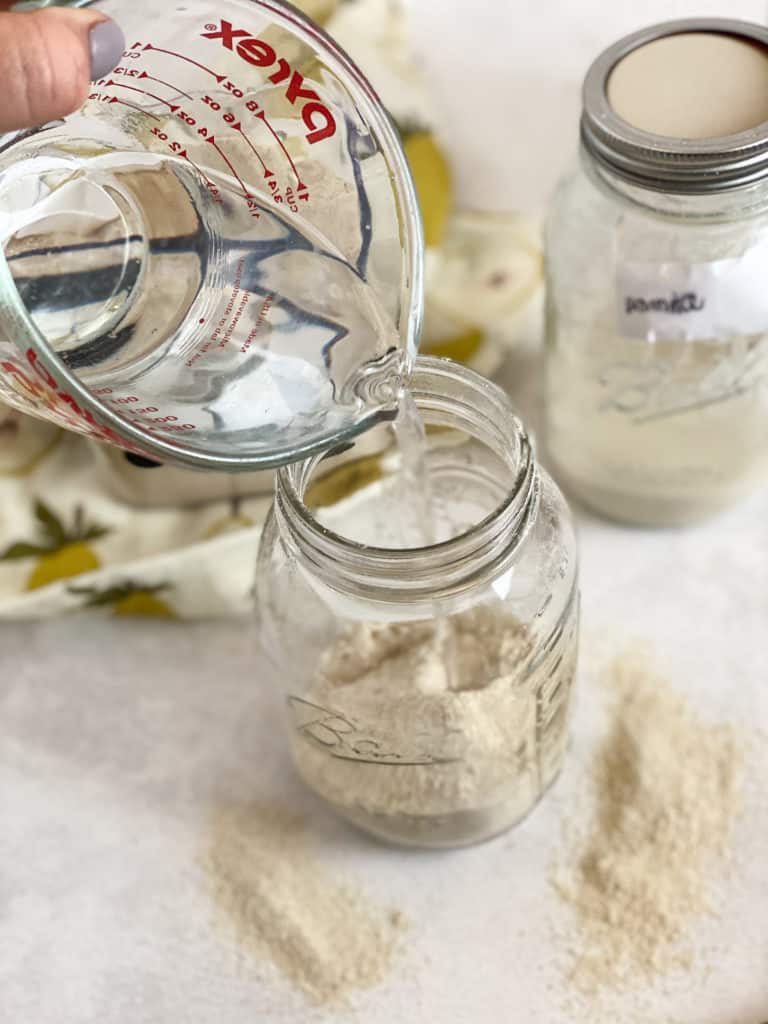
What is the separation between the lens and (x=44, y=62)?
18.2 inches

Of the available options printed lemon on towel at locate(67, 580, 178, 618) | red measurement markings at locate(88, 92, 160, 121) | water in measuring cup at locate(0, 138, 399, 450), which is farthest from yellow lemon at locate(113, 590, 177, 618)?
red measurement markings at locate(88, 92, 160, 121)

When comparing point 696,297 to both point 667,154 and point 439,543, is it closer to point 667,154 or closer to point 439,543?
point 667,154

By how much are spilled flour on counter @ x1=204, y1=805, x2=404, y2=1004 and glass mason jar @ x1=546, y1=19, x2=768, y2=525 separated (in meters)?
0.34

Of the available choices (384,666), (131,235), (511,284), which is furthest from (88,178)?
(511,284)

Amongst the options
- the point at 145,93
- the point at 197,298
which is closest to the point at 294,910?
the point at 197,298

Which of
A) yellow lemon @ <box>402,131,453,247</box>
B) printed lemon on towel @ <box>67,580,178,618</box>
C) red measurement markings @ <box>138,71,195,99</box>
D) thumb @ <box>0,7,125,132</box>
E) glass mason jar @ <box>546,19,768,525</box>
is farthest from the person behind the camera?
yellow lemon @ <box>402,131,453,247</box>

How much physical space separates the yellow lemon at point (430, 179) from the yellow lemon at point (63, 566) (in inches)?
14.5

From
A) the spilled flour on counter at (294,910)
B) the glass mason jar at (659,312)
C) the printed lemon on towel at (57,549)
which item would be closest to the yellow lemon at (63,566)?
the printed lemon on towel at (57,549)

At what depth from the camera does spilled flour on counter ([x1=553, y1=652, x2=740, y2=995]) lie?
2.36 feet

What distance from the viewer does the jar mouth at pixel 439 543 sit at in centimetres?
58

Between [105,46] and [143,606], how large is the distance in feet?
1.53

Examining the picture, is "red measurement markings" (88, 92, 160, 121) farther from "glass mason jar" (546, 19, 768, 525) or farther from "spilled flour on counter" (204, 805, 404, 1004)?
"spilled flour on counter" (204, 805, 404, 1004)

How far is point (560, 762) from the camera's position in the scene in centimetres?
78

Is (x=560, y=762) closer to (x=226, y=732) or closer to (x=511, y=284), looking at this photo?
(x=226, y=732)
